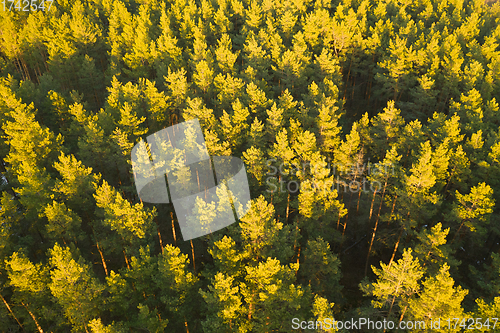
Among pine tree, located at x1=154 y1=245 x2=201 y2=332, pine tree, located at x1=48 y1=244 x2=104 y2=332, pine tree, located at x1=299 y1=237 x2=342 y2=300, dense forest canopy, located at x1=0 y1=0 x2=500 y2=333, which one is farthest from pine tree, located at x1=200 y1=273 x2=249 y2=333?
pine tree, located at x1=48 y1=244 x2=104 y2=332

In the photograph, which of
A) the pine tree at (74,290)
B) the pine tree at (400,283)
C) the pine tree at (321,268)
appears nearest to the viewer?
the pine tree at (400,283)

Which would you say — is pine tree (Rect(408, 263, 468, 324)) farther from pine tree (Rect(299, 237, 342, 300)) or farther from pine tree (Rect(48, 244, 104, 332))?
pine tree (Rect(48, 244, 104, 332))

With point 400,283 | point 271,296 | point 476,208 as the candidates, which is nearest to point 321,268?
point 271,296

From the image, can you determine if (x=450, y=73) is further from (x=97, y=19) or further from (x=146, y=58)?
(x=97, y=19)

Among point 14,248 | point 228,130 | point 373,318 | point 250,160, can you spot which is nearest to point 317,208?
point 250,160

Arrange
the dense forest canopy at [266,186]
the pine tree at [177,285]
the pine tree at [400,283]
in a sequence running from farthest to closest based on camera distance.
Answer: the pine tree at [177,285] < the dense forest canopy at [266,186] < the pine tree at [400,283]

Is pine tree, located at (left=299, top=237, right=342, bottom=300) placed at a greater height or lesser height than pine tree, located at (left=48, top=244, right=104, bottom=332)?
lesser

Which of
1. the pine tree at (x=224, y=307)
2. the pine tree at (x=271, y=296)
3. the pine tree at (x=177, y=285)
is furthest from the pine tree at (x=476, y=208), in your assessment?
the pine tree at (x=177, y=285)

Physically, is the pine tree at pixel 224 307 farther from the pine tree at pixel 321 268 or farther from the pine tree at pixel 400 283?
the pine tree at pixel 400 283

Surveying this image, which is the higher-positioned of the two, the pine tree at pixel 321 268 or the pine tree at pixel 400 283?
the pine tree at pixel 400 283
